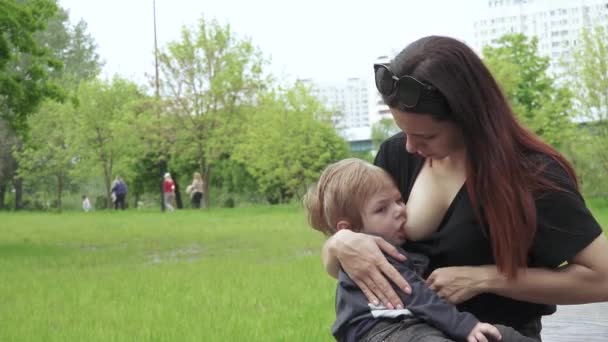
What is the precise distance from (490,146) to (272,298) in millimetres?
6844

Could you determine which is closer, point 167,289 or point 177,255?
point 167,289

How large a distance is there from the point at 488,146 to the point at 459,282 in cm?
43

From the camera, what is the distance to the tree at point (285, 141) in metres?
50.5

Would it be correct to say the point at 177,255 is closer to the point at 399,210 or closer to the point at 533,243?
the point at 399,210

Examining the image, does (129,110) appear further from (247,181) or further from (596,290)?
(596,290)

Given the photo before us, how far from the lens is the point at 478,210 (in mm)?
3152

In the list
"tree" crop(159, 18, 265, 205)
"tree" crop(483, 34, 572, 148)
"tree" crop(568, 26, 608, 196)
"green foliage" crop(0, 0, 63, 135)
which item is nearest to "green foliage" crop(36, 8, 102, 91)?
"tree" crop(159, 18, 265, 205)

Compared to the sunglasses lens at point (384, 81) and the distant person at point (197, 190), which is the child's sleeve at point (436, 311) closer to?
the sunglasses lens at point (384, 81)

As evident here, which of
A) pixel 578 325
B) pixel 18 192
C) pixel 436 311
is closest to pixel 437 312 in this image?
pixel 436 311

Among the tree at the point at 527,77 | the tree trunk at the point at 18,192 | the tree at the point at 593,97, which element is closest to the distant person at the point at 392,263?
the tree at the point at 593,97

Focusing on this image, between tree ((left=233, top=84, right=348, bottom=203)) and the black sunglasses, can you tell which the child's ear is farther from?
tree ((left=233, top=84, right=348, bottom=203))

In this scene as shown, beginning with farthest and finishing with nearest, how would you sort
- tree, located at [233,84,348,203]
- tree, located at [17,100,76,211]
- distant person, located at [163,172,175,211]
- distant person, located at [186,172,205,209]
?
tree, located at [17,100,76,211] → tree, located at [233,84,348,203] → distant person, located at [186,172,205,209] → distant person, located at [163,172,175,211]

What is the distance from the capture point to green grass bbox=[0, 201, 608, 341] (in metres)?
7.79

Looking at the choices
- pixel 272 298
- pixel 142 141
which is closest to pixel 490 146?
pixel 272 298
